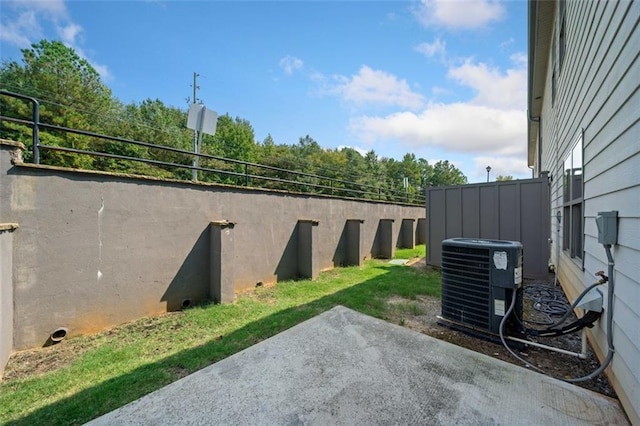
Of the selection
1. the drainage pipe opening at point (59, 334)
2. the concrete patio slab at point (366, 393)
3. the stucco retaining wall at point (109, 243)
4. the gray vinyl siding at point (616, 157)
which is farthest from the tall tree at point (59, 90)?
the gray vinyl siding at point (616, 157)

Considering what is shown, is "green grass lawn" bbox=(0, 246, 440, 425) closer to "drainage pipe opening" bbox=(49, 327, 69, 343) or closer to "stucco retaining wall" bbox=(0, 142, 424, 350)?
"drainage pipe opening" bbox=(49, 327, 69, 343)

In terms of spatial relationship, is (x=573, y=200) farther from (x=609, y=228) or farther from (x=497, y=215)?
(x=497, y=215)

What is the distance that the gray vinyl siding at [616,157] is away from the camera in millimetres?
1578

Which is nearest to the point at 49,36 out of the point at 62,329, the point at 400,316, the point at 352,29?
the point at 352,29

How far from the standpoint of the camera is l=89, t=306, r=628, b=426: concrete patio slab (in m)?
1.42

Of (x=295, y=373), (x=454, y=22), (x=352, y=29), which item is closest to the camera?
(x=295, y=373)

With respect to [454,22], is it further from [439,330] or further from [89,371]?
[89,371]

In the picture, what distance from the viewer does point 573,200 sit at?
3561 millimetres

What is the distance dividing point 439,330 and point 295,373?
2.03m

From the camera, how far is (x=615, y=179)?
1928 millimetres

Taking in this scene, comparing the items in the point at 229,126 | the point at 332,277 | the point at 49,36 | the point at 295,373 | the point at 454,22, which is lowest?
the point at 332,277

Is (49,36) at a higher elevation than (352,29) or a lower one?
higher

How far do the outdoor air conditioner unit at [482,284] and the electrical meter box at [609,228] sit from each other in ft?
2.42

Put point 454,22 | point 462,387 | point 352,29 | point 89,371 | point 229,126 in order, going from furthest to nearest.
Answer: point 229,126, point 352,29, point 454,22, point 89,371, point 462,387
